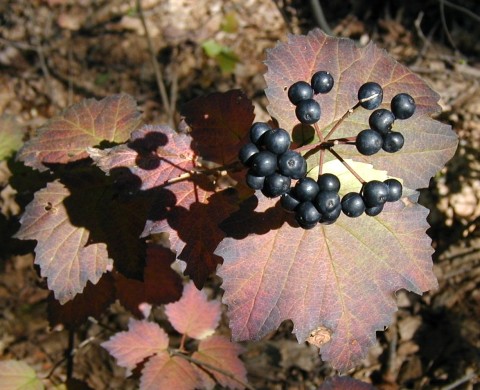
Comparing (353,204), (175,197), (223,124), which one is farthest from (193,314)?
(353,204)

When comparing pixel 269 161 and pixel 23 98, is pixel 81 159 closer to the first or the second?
pixel 269 161

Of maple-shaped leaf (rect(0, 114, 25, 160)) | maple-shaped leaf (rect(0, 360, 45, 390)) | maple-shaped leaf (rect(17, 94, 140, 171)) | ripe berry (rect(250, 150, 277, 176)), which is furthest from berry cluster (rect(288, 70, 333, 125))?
A: maple-shaped leaf (rect(0, 360, 45, 390))

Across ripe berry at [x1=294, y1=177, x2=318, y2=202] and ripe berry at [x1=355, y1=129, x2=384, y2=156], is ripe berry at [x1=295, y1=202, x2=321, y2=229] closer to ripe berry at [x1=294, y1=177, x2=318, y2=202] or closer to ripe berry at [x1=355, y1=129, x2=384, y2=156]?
ripe berry at [x1=294, y1=177, x2=318, y2=202]

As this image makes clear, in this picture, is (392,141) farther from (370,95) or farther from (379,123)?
(370,95)

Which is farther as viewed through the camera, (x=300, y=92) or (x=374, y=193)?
(x=300, y=92)

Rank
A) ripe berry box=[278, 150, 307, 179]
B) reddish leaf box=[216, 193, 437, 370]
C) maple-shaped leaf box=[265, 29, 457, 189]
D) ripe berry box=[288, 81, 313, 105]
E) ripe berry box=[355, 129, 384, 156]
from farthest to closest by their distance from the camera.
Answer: maple-shaped leaf box=[265, 29, 457, 189] → reddish leaf box=[216, 193, 437, 370] → ripe berry box=[288, 81, 313, 105] → ripe berry box=[355, 129, 384, 156] → ripe berry box=[278, 150, 307, 179]
